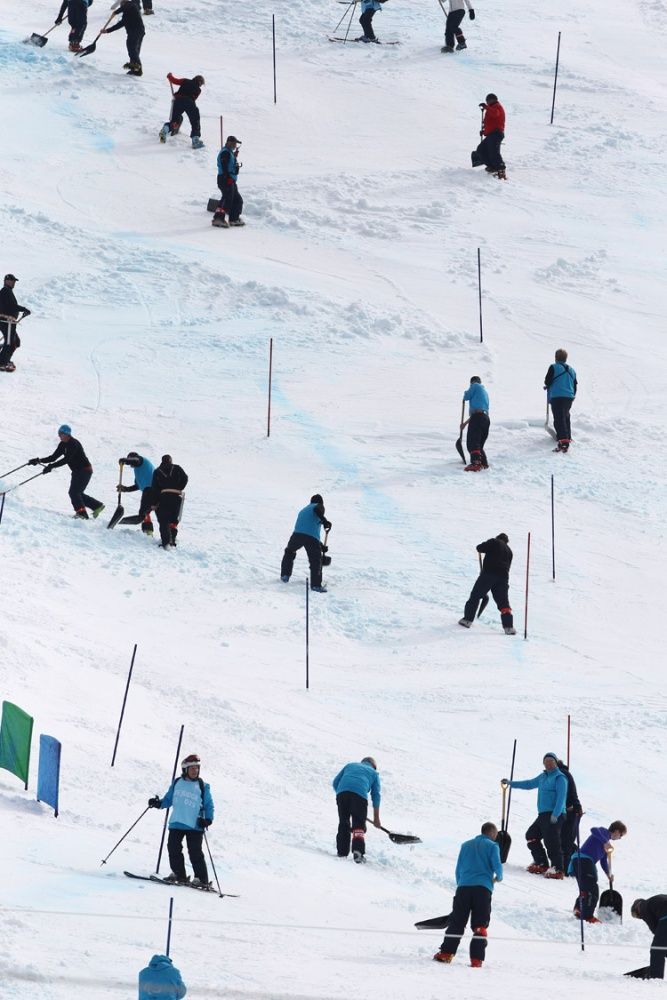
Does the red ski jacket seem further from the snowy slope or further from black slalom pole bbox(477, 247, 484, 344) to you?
black slalom pole bbox(477, 247, 484, 344)

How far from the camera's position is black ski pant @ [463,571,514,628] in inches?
747

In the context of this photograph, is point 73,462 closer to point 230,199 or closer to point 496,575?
point 496,575

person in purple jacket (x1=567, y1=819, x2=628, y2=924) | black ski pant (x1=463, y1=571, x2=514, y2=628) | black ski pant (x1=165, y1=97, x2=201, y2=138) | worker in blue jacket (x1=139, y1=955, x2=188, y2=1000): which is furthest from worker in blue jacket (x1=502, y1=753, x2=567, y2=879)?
black ski pant (x1=165, y1=97, x2=201, y2=138)

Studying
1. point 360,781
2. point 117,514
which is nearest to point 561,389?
point 117,514

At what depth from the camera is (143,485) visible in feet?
67.4

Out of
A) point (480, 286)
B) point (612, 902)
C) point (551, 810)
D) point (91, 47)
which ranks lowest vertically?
point (612, 902)

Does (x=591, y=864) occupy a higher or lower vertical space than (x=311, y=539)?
lower

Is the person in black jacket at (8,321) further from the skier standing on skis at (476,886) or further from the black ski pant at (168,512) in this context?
the skier standing on skis at (476,886)

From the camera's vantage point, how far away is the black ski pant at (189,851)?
481 inches

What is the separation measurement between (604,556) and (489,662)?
3.10 metres

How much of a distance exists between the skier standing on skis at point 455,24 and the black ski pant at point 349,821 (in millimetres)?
23448

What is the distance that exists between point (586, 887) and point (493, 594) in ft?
18.9

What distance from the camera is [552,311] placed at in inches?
1067

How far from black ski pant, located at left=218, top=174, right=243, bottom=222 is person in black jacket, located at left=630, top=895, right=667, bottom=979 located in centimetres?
1797
